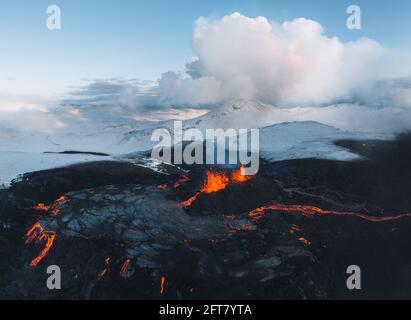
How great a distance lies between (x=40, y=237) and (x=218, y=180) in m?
21.7

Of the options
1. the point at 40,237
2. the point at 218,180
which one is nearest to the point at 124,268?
the point at 40,237

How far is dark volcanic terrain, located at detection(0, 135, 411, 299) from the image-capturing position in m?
29.9

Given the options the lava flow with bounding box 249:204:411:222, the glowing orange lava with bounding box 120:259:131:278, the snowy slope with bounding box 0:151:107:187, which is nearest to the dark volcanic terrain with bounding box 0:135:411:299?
the glowing orange lava with bounding box 120:259:131:278

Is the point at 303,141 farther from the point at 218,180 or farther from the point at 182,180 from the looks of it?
the point at 182,180

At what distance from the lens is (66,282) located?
100.0 feet

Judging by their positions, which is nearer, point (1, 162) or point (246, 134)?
point (1, 162)

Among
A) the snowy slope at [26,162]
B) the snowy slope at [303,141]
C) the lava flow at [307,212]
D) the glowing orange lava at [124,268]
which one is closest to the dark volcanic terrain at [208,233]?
the glowing orange lava at [124,268]

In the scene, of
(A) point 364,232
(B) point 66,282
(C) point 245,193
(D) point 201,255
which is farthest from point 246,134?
(B) point 66,282

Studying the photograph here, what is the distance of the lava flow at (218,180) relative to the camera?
44.5 meters

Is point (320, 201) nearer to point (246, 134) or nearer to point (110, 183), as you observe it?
point (110, 183)

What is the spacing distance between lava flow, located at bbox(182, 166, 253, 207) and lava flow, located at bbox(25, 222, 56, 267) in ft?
46.9

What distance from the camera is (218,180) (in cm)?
4766

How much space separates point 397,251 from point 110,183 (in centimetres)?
3302
